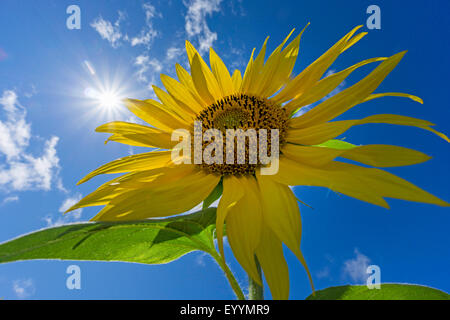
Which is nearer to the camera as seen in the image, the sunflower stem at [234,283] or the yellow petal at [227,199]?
the yellow petal at [227,199]

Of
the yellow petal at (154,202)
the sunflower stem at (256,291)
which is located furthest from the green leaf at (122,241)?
the sunflower stem at (256,291)

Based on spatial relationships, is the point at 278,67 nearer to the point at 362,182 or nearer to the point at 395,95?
the point at 395,95

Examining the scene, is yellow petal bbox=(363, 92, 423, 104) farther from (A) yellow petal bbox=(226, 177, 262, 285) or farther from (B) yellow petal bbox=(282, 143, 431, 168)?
(A) yellow petal bbox=(226, 177, 262, 285)

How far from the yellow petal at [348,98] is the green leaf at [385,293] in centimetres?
77

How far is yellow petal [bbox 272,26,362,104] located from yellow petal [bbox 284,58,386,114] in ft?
0.14

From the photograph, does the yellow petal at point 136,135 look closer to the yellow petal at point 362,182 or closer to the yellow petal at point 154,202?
the yellow petal at point 154,202

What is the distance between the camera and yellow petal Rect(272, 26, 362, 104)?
5.14 ft

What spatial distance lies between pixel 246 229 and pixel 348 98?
2.65 ft

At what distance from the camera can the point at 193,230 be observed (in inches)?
46.4

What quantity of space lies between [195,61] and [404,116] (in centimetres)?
104

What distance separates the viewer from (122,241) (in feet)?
3.69

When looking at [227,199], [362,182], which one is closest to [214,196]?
[227,199]

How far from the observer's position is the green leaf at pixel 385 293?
1148mm
